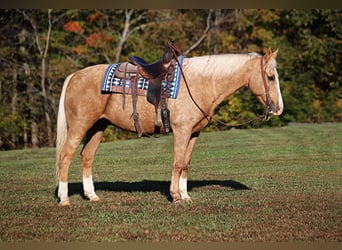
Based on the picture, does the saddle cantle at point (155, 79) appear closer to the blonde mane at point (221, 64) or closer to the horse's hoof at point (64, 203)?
the blonde mane at point (221, 64)

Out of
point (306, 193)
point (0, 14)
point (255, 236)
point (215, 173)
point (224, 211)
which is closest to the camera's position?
point (255, 236)

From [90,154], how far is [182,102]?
177cm

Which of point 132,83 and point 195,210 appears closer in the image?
point 195,210

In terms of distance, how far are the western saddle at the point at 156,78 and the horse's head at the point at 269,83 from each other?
1179 millimetres

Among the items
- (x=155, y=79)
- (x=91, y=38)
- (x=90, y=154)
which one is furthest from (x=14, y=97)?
(x=155, y=79)

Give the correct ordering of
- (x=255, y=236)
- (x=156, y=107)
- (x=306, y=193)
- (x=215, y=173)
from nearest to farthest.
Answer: (x=255, y=236) < (x=156, y=107) < (x=306, y=193) < (x=215, y=173)

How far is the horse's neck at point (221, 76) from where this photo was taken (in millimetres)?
9242

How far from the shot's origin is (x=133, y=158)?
56.0 feet

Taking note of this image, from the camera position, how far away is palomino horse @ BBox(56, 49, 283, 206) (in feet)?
30.0

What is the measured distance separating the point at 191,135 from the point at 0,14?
2067cm

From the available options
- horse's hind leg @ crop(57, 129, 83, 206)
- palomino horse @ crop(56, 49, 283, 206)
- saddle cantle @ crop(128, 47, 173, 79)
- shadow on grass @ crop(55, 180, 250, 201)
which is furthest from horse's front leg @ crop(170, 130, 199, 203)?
horse's hind leg @ crop(57, 129, 83, 206)

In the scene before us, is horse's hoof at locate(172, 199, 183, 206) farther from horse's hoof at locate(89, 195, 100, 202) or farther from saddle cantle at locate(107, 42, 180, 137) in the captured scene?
horse's hoof at locate(89, 195, 100, 202)

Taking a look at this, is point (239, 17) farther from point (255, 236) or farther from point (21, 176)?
point (255, 236)

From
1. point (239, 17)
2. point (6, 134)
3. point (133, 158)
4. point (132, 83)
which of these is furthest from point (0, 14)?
point (132, 83)
